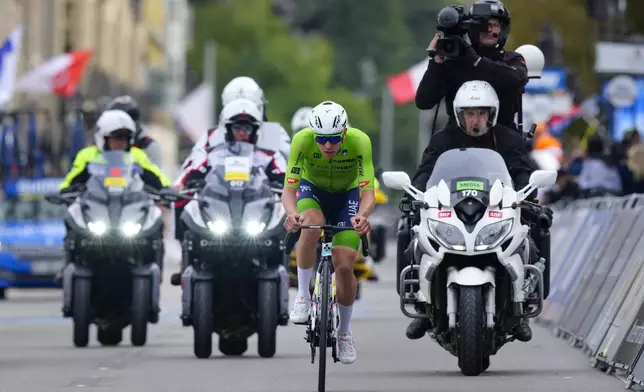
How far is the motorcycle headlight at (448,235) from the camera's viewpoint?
13719 millimetres

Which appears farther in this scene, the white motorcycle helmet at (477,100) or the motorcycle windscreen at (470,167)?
the white motorcycle helmet at (477,100)

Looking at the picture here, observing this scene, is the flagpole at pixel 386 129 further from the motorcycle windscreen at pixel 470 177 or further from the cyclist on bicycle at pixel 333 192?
the motorcycle windscreen at pixel 470 177

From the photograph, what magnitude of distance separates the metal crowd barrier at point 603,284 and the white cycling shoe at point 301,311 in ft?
6.74

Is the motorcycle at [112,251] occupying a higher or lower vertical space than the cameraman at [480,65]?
lower

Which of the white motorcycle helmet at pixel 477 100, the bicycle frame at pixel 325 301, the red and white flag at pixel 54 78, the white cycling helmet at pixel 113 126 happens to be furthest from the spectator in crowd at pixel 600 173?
the red and white flag at pixel 54 78

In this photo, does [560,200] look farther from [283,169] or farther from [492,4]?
[492,4]

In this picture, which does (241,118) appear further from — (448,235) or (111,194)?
(448,235)

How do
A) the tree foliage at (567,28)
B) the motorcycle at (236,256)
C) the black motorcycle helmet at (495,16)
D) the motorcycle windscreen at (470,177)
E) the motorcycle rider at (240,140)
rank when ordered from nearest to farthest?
the motorcycle windscreen at (470,177) → the black motorcycle helmet at (495,16) → the motorcycle at (236,256) → the motorcycle rider at (240,140) → the tree foliage at (567,28)

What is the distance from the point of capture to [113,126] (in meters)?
19.3

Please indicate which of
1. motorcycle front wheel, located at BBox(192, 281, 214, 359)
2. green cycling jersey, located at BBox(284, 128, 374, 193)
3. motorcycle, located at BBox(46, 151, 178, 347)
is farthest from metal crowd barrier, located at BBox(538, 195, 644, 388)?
motorcycle, located at BBox(46, 151, 178, 347)

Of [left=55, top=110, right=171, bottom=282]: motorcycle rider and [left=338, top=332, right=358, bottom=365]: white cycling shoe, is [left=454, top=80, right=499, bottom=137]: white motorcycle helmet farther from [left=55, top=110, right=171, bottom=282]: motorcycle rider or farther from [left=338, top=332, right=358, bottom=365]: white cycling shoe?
[left=55, top=110, right=171, bottom=282]: motorcycle rider

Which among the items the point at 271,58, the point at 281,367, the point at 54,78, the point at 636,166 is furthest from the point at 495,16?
the point at 271,58

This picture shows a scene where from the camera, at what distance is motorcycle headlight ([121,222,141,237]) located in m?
18.9

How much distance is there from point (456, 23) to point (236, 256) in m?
3.54
